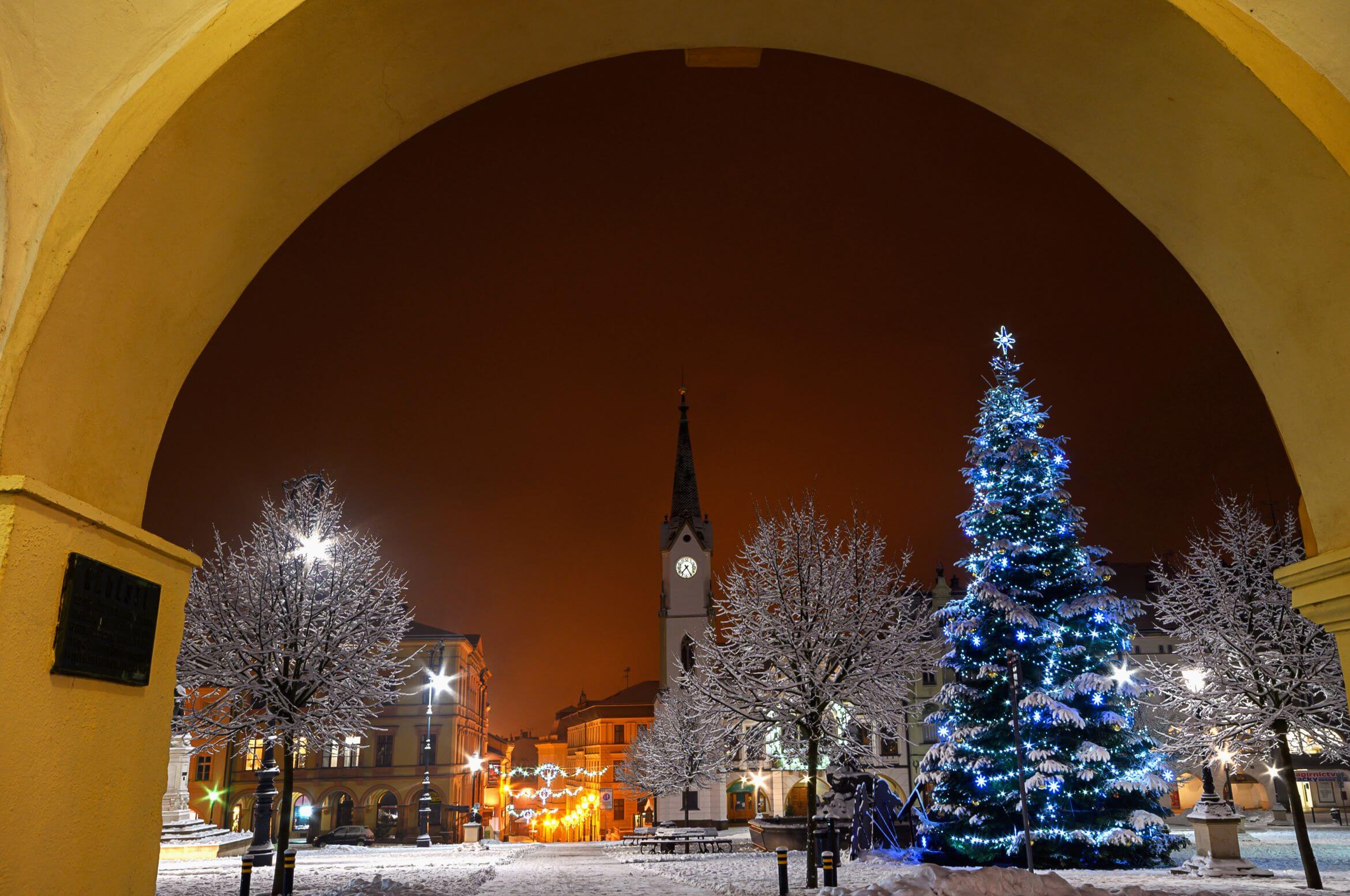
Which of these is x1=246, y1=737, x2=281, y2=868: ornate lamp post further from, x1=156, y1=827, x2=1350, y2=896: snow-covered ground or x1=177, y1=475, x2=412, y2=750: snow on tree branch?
x1=177, y1=475, x2=412, y2=750: snow on tree branch

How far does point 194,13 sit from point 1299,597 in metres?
5.39

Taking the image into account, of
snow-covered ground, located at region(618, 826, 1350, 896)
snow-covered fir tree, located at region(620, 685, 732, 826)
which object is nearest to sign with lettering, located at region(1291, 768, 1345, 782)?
snow-covered ground, located at region(618, 826, 1350, 896)

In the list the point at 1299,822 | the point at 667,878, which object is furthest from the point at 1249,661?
the point at 667,878

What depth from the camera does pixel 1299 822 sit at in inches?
620

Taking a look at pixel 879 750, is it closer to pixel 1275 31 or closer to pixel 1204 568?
pixel 1204 568

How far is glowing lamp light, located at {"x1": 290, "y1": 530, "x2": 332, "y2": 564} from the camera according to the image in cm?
1677

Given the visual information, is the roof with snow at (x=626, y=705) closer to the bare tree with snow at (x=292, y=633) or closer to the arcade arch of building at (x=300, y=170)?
the bare tree with snow at (x=292, y=633)

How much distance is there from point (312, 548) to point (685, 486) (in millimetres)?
50209

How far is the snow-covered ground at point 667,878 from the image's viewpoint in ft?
31.4

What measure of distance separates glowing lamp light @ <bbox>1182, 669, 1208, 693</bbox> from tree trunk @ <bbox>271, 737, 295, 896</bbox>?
1830 cm

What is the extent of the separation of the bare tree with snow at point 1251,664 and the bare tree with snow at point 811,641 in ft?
19.5

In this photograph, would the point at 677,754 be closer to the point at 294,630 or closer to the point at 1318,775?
the point at 294,630

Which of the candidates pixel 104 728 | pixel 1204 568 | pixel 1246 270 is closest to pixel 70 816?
pixel 104 728

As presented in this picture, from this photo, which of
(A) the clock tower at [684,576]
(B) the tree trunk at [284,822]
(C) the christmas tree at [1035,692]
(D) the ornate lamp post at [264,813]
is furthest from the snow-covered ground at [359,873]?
(A) the clock tower at [684,576]
